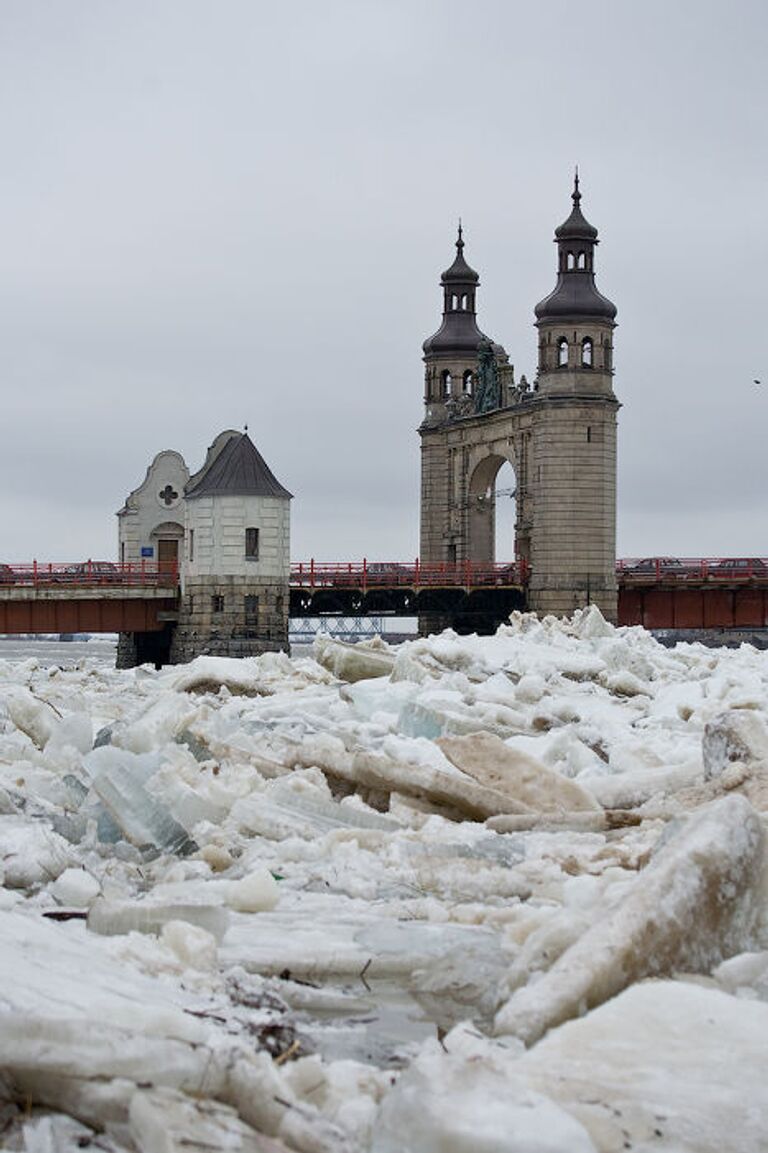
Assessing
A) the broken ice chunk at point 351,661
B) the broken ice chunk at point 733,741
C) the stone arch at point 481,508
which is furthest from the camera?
the stone arch at point 481,508

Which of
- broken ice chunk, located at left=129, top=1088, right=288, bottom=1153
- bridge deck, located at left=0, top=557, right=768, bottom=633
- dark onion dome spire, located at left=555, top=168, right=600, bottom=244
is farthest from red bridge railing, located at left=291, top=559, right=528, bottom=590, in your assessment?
broken ice chunk, located at left=129, top=1088, right=288, bottom=1153

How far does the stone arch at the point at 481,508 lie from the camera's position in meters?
62.1

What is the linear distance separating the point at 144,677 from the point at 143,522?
3681cm

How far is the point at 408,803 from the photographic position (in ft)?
26.9

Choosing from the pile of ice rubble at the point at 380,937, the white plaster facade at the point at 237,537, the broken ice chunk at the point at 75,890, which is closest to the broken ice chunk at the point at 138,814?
the pile of ice rubble at the point at 380,937

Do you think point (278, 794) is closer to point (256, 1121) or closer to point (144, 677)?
point (256, 1121)

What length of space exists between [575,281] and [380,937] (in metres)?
51.7

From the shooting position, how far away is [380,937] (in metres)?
5.93

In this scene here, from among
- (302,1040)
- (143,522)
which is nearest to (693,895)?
(302,1040)

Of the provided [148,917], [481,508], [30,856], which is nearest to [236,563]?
[481,508]

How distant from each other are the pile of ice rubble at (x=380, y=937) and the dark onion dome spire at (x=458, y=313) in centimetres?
5373

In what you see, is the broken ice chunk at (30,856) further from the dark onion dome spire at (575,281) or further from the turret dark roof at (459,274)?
the turret dark roof at (459,274)

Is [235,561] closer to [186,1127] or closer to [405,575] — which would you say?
[405,575]

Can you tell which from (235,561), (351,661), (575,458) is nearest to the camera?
(351,661)
